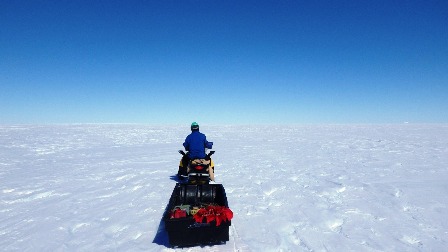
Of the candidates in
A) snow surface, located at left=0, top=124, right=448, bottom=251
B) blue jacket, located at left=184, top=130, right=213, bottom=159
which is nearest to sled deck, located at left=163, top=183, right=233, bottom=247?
snow surface, located at left=0, top=124, right=448, bottom=251

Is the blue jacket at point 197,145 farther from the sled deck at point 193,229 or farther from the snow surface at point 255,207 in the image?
the sled deck at point 193,229

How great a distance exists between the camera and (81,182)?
827 centimetres

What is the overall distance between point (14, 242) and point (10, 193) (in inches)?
139

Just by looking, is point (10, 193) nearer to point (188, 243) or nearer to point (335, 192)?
point (188, 243)

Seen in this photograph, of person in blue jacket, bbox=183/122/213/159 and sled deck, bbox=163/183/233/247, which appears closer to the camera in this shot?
sled deck, bbox=163/183/233/247

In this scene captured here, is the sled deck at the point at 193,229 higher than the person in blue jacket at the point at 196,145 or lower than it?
lower

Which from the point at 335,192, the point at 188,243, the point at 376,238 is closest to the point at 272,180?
the point at 335,192

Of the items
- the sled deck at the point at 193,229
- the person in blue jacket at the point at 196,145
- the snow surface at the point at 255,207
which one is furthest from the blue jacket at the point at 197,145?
the sled deck at the point at 193,229

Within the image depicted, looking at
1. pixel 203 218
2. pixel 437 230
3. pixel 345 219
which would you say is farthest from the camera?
pixel 345 219

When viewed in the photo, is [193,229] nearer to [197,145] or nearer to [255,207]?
[255,207]

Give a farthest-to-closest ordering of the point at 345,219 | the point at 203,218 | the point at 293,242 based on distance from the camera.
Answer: the point at 345,219
the point at 293,242
the point at 203,218

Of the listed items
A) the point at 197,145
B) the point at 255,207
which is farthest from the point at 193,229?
the point at 197,145

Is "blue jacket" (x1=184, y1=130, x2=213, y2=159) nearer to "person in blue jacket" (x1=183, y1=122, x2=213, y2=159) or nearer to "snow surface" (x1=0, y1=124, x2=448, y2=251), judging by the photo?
"person in blue jacket" (x1=183, y1=122, x2=213, y2=159)

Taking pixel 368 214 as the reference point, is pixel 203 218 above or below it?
above
